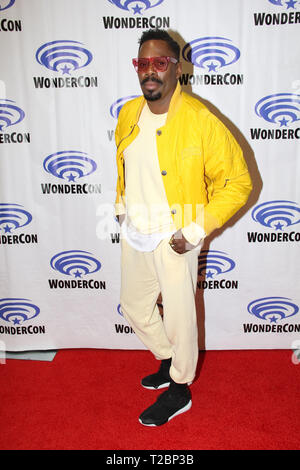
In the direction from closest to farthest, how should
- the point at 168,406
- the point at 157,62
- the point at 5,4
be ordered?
the point at 157,62 < the point at 168,406 < the point at 5,4

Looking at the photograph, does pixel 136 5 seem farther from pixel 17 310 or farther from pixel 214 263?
pixel 17 310

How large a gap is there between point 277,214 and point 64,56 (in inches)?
70.2

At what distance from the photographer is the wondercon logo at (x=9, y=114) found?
2.66m

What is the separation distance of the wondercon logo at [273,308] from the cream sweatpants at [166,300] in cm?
86

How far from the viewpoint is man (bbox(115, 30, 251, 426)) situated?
1896mm

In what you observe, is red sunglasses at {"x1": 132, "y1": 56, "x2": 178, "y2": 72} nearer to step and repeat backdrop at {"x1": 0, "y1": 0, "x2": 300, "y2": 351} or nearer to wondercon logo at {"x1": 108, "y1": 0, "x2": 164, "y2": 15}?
step and repeat backdrop at {"x1": 0, "y1": 0, "x2": 300, "y2": 351}

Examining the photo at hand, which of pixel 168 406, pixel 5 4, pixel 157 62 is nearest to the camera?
pixel 157 62

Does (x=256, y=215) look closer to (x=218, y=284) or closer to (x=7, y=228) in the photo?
(x=218, y=284)

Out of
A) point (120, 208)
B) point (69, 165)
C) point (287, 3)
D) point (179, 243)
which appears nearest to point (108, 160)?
point (69, 165)

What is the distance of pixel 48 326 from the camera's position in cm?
305

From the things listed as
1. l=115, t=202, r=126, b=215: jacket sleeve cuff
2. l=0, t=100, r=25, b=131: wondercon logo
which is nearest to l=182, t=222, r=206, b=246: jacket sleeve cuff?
l=115, t=202, r=126, b=215: jacket sleeve cuff

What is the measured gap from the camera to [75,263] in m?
2.92

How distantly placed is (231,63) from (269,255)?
1320 millimetres
